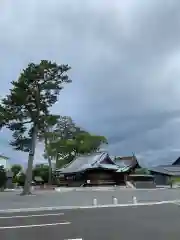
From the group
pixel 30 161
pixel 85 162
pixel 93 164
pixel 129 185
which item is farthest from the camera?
pixel 85 162

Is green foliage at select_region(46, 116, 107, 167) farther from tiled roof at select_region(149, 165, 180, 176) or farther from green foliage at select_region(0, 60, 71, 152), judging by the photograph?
green foliage at select_region(0, 60, 71, 152)

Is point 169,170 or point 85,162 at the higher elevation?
point 169,170

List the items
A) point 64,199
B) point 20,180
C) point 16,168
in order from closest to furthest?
1. point 64,199
2. point 20,180
3. point 16,168

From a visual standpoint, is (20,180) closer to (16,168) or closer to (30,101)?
(16,168)

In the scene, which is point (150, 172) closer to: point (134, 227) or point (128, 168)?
point (128, 168)

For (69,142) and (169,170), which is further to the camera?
(169,170)

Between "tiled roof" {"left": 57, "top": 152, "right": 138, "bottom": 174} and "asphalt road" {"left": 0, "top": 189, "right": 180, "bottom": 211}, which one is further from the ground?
"tiled roof" {"left": 57, "top": 152, "right": 138, "bottom": 174}

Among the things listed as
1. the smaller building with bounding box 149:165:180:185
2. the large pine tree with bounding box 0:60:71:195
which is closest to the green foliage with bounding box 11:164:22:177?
the smaller building with bounding box 149:165:180:185

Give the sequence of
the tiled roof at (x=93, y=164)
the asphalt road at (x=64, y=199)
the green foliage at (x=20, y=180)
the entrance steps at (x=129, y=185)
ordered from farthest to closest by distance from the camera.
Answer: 1. the green foliage at (x=20, y=180)
2. the tiled roof at (x=93, y=164)
3. the entrance steps at (x=129, y=185)
4. the asphalt road at (x=64, y=199)

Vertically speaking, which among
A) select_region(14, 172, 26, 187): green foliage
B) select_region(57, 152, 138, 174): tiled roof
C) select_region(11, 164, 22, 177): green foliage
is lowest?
select_region(14, 172, 26, 187): green foliage

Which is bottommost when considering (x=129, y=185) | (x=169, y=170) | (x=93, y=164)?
(x=129, y=185)

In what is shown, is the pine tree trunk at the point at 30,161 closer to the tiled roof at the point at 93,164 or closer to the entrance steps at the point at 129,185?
the tiled roof at the point at 93,164

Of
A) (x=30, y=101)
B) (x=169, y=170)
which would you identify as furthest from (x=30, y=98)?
(x=169, y=170)

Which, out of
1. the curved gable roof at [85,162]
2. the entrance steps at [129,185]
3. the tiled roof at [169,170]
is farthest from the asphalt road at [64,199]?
the tiled roof at [169,170]
